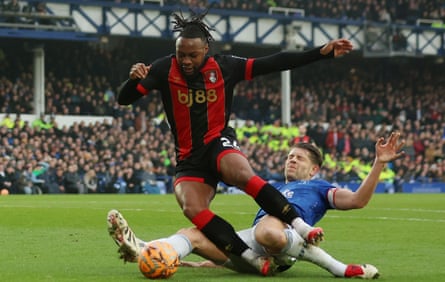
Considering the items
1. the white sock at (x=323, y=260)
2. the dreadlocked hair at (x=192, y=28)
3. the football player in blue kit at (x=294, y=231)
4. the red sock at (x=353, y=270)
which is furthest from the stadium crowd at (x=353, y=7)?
the red sock at (x=353, y=270)

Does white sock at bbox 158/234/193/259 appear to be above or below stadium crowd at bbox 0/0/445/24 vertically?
below

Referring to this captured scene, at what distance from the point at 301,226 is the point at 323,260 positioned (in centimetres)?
31

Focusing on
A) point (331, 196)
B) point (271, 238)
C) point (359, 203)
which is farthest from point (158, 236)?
point (271, 238)

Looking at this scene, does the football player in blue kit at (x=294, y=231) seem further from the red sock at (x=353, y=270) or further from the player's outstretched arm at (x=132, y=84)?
the player's outstretched arm at (x=132, y=84)

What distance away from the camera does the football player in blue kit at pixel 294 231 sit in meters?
7.68

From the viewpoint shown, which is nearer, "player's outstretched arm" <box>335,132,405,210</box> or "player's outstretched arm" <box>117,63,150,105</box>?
"player's outstretched arm" <box>335,132,405,210</box>

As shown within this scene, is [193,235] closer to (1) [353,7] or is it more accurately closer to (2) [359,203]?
(2) [359,203]

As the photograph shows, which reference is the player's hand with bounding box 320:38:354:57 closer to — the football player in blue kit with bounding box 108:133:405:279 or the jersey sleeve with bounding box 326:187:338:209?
the football player in blue kit with bounding box 108:133:405:279

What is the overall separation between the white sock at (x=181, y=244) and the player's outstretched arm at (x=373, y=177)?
1212 mm

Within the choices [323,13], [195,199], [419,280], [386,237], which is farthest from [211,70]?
[323,13]

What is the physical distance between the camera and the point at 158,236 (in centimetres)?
1233

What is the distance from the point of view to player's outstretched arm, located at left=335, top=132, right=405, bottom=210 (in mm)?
7719

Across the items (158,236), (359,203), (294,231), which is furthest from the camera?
Answer: (158,236)

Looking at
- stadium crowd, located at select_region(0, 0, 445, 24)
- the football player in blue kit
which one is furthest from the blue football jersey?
stadium crowd, located at select_region(0, 0, 445, 24)
